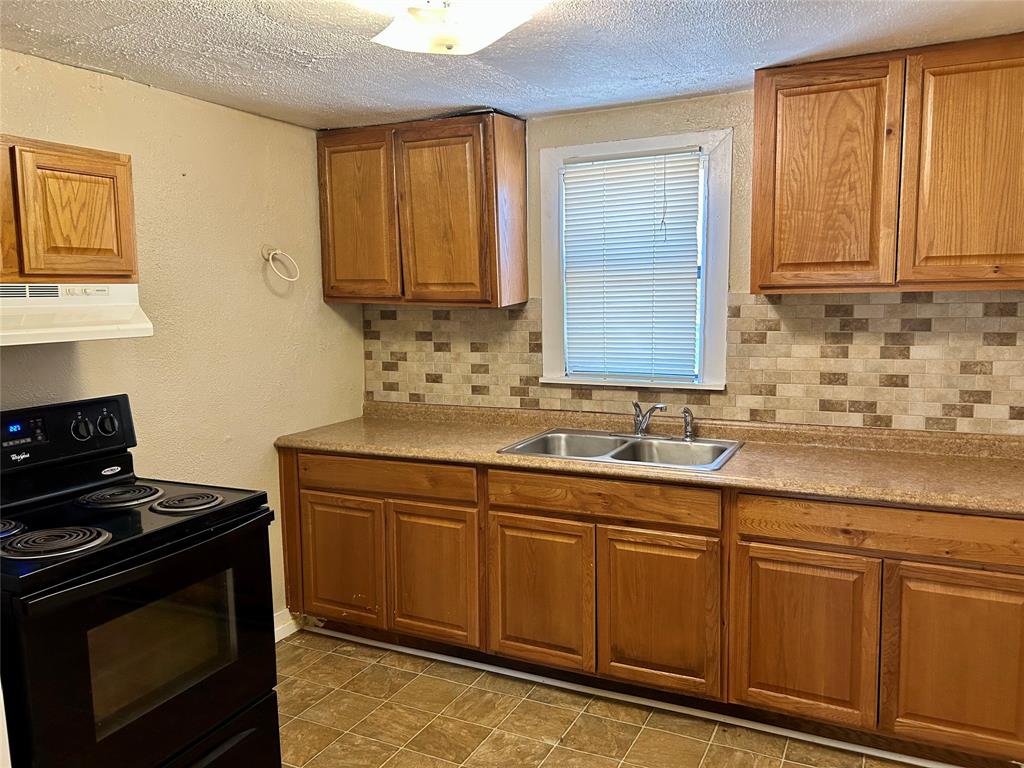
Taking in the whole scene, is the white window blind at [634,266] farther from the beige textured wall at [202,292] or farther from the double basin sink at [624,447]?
the beige textured wall at [202,292]

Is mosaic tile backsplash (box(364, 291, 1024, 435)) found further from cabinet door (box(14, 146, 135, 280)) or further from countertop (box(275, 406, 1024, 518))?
cabinet door (box(14, 146, 135, 280))

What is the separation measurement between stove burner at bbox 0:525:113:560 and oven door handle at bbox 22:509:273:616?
3.2 inches

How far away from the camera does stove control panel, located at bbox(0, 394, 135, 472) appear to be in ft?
6.87

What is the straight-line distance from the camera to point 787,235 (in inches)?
101

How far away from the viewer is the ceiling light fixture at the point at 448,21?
1.89 meters

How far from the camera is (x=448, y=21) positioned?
1896 mm

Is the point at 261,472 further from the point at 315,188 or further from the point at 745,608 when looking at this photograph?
the point at 745,608

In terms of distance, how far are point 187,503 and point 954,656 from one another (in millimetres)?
2131

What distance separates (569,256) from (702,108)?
2.47 feet

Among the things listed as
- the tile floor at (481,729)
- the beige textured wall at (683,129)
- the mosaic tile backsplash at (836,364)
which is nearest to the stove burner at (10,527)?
the tile floor at (481,729)

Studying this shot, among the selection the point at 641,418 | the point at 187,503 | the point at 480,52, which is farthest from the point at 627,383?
the point at 187,503

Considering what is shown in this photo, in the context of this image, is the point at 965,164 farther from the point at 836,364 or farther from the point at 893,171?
the point at 836,364

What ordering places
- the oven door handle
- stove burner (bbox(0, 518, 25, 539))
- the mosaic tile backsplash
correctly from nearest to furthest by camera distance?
the oven door handle
stove burner (bbox(0, 518, 25, 539))
the mosaic tile backsplash

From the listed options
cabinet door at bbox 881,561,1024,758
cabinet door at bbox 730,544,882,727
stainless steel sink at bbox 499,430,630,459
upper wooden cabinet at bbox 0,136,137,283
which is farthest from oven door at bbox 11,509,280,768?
cabinet door at bbox 881,561,1024,758
